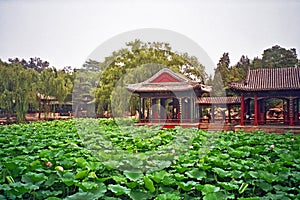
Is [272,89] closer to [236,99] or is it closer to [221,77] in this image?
[236,99]

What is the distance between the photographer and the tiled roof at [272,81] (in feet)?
44.2

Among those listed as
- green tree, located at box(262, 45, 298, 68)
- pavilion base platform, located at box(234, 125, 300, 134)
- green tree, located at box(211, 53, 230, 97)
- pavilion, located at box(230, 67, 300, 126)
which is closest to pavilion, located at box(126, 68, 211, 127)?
pavilion, located at box(230, 67, 300, 126)

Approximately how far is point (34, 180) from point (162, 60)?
78.1ft

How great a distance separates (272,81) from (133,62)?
13.2m

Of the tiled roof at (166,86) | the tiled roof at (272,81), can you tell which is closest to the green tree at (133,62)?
the tiled roof at (166,86)

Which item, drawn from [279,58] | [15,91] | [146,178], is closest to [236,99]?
[279,58]

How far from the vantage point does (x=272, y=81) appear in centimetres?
1411

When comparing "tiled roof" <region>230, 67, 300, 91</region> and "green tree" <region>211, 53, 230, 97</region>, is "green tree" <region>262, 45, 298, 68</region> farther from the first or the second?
"tiled roof" <region>230, 67, 300, 91</region>

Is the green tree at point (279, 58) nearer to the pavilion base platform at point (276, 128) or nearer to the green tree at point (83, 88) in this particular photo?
the pavilion base platform at point (276, 128)

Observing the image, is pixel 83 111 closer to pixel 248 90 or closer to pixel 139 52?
pixel 139 52

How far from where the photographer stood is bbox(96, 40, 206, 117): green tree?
25000 millimetres

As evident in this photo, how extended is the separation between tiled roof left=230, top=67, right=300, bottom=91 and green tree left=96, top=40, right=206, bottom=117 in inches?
432

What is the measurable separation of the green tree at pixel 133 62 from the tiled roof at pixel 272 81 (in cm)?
1099

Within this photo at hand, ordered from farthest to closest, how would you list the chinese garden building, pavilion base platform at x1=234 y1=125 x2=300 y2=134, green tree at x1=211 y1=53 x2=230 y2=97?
green tree at x1=211 y1=53 x2=230 y2=97 → the chinese garden building → pavilion base platform at x1=234 y1=125 x2=300 y2=134
